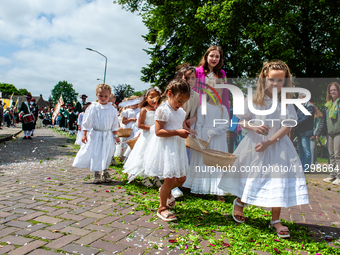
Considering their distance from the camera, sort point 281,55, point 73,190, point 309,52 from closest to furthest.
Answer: point 73,190 → point 281,55 → point 309,52

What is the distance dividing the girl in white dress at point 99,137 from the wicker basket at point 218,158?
2.48 metres

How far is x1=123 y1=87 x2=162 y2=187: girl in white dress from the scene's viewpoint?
201 inches

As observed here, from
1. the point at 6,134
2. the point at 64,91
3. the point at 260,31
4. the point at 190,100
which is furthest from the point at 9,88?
the point at 190,100

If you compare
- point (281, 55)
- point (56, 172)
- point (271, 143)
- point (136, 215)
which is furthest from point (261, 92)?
point (281, 55)

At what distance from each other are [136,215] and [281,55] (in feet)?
43.8

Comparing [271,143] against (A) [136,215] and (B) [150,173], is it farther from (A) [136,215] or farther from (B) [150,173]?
(A) [136,215]

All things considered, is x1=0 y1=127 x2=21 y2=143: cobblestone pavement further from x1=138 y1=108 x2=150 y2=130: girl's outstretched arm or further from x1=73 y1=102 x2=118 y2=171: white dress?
x1=138 y1=108 x2=150 y2=130: girl's outstretched arm

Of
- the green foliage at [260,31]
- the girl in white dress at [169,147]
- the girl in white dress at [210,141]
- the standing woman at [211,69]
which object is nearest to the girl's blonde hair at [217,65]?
the standing woman at [211,69]

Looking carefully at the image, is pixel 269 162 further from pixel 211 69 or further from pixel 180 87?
pixel 211 69

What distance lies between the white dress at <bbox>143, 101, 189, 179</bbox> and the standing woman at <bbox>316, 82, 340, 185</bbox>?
16.8 ft

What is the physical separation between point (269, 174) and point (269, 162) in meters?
0.15

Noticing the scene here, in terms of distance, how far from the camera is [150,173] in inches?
143

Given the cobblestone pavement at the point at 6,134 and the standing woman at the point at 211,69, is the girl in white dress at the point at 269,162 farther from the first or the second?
the cobblestone pavement at the point at 6,134

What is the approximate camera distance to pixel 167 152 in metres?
3.59
